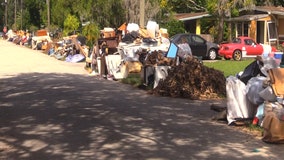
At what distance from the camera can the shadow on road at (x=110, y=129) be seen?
22.4ft

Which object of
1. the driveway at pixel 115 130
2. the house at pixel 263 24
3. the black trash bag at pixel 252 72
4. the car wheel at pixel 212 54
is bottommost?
the driveway at pixel 115 130

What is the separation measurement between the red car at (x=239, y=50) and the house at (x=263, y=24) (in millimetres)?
7926

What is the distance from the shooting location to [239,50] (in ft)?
92.8

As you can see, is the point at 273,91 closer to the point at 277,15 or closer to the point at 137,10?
the point at 137,10

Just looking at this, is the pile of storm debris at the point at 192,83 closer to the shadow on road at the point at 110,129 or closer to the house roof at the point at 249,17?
the shadow on road at the point at 110,129

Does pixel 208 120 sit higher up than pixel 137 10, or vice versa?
pixel 137 10

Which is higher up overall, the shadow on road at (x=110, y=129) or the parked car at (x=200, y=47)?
the parked car at (x=200, y=47)

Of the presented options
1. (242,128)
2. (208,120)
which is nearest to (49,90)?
(208,120)

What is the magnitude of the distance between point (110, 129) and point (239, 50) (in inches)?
829

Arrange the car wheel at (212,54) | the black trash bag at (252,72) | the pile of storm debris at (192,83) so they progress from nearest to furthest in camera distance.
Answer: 1. the black trash bag at (252,72)
2. the pile of storm debris at (192,83)
3. the car wheel at (212,54)

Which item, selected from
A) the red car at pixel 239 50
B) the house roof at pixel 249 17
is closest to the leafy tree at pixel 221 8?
the house roof at pixel 249 17

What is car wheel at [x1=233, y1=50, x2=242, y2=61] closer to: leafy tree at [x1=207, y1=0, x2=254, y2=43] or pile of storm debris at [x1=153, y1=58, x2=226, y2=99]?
leafy tree at [x1=207, y1=0, x2=254, y2=43]

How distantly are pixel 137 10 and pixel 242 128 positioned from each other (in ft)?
Result: 86.8

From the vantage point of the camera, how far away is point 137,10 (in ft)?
112
